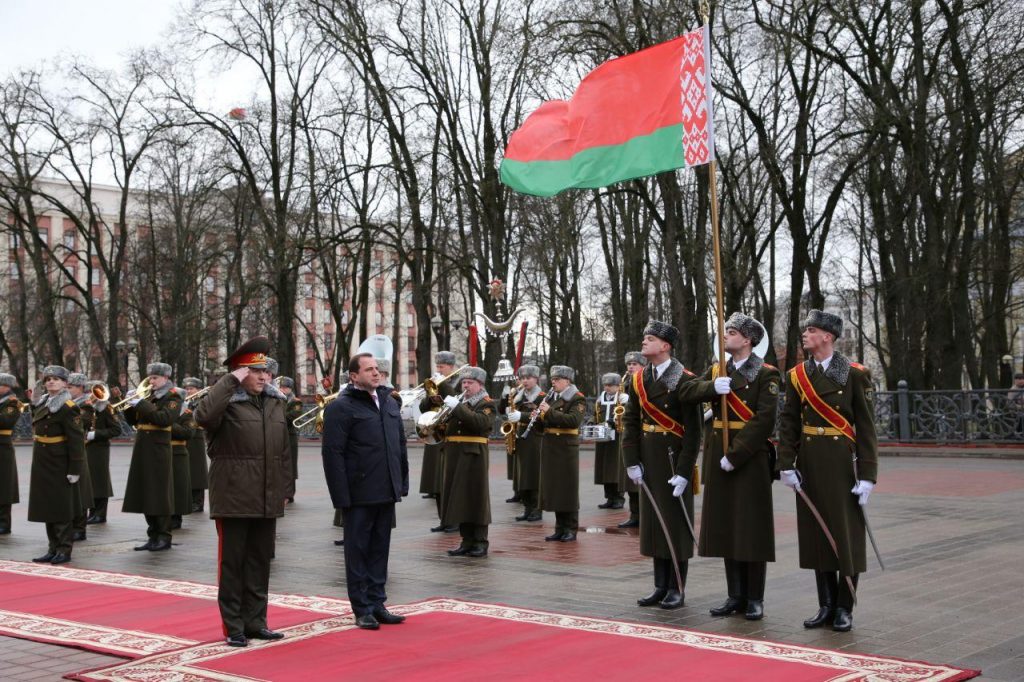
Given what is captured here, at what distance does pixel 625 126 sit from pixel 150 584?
5.94 m

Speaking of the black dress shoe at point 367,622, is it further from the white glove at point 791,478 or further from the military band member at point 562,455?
the military band member at point 562,455

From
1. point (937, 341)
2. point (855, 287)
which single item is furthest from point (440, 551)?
point (855, 287)

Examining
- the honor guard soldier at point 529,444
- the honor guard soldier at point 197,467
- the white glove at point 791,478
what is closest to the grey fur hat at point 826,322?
the white glove at point 791,478

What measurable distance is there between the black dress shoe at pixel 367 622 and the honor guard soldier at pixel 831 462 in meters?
2.97

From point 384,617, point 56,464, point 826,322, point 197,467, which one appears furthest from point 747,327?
point 197,467

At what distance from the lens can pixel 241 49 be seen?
38438 mm

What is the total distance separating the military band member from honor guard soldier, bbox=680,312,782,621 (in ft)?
15.3

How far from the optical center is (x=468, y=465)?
40.3ft

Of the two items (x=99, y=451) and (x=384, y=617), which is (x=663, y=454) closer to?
(x=384, y=617)

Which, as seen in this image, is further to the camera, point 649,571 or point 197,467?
point 197,467

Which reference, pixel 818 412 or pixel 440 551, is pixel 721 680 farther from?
pixel 440 551

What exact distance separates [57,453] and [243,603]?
18.1ft

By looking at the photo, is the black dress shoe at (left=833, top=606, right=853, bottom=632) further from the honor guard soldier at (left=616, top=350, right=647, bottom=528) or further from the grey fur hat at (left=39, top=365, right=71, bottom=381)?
the grey fur hat at (left=39, top=365, right=71, bottom=381)

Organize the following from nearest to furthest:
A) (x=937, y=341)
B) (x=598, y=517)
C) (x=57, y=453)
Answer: (x=57, y=453)
(x=598, y=517)
(x=937, y=341)
